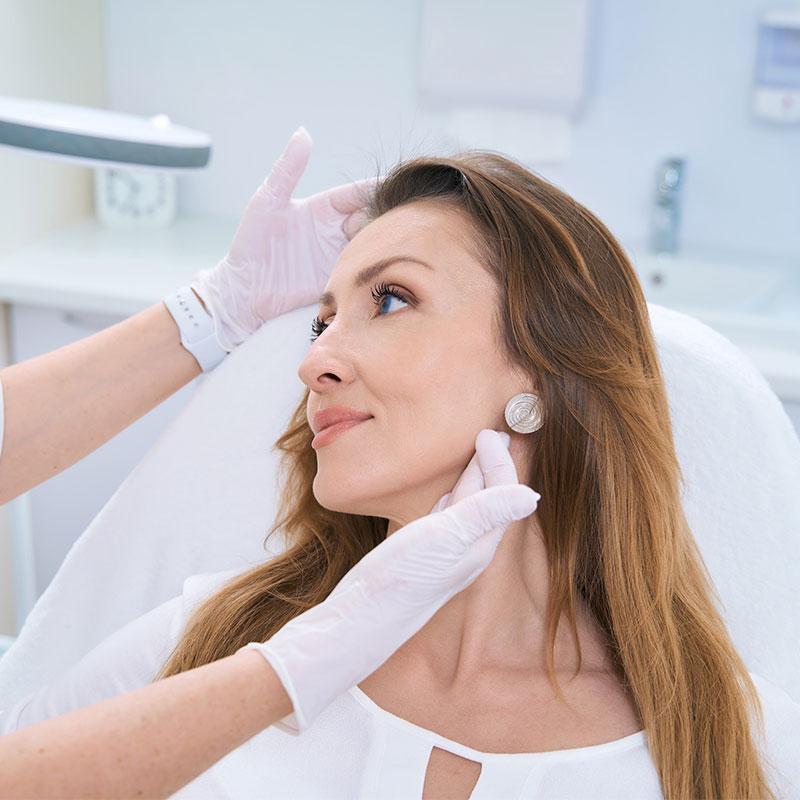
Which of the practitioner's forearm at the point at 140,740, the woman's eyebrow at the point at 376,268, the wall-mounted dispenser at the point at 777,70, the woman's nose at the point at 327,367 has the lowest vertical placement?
the practitioner's forearm at the point at 140,740

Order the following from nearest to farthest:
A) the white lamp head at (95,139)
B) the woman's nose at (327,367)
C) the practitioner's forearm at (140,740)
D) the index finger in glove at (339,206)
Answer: the practitioner's forearm at (140,740) → the woman's nose at (327,367) → the white lamp head at (95,139) → the index finger in glove at (339,206)

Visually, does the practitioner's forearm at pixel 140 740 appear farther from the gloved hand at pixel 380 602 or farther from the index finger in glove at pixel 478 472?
the index finger in glove at pixel 478 472

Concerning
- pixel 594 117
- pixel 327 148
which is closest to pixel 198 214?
pixel 327 148

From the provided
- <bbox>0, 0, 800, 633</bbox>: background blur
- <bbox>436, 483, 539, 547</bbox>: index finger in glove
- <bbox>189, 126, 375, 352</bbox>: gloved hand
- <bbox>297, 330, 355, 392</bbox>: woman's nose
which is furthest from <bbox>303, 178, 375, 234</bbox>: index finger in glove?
<bbox>0, 0, 800, 633</bbox>: background blur

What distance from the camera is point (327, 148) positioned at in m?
2.55

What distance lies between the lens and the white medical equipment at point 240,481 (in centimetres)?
131

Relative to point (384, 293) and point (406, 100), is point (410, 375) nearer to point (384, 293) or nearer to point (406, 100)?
point (384, 293)

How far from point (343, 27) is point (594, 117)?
645 millimetres

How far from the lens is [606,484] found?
113 centimetres

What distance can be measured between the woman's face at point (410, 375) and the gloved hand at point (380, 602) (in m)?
0.14

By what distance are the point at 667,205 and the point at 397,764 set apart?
1557 millimetres

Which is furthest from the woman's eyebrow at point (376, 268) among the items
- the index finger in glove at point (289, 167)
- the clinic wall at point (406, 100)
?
the clinic wall at point (406, 100)

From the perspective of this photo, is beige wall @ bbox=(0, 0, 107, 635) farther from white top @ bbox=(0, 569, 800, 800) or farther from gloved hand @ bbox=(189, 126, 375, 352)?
white top @ bbox=(0, 569, 800, 800)

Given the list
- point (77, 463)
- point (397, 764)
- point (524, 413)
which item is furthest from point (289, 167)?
point (77, 463)
